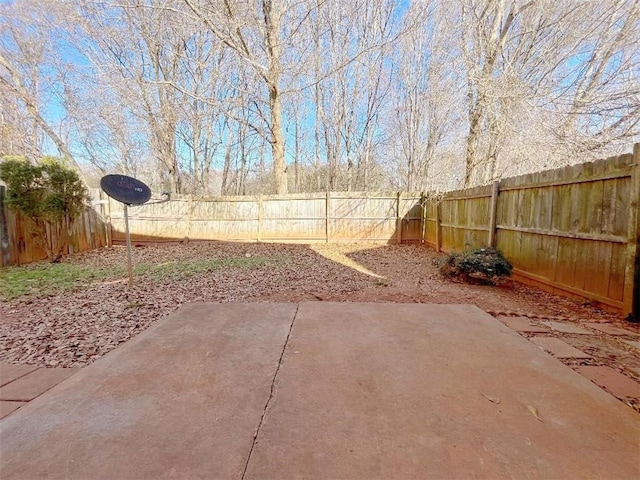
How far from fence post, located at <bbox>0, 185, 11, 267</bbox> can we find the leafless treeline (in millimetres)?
4125

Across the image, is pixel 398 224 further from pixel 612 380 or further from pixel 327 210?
pixel 612 380

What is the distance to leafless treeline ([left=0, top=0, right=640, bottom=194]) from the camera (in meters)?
5.59

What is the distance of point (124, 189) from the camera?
3.74m

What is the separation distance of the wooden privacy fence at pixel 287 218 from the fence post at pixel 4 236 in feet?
11.6

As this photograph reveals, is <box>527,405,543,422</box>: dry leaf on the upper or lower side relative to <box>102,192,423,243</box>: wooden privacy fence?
lower

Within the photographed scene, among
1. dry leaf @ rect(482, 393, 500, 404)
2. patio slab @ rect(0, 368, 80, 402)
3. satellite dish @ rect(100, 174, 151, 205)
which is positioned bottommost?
patio slab @ rect(0, 368, 80, 402)

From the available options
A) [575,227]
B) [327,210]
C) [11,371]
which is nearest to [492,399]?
[11,371]

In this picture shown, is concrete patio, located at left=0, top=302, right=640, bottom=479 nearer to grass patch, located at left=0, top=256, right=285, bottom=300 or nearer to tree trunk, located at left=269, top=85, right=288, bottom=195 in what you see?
grass patch, located at left=0, top=256, right=285, bottom=300

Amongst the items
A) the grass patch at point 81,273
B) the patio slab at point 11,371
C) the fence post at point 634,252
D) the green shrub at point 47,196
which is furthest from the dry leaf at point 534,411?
the green shrub at point 47,196

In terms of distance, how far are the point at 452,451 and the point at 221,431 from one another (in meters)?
0.70

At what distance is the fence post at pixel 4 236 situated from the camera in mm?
5151

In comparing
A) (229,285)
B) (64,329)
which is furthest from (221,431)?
(229,285)

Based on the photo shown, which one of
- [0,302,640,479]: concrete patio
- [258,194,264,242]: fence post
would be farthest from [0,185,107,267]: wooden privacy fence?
[0,302,640,479]: concrete patio

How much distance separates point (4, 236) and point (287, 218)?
5.87 m
